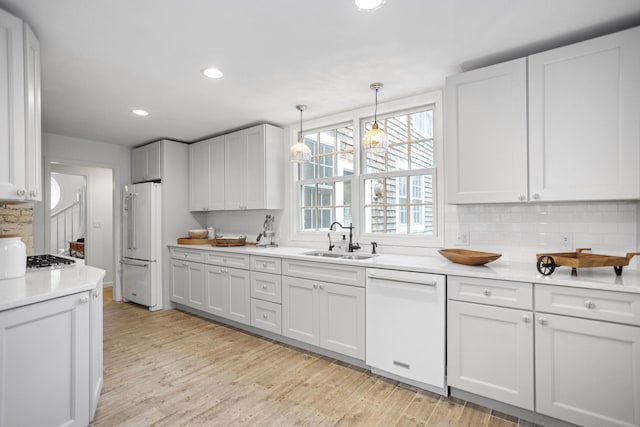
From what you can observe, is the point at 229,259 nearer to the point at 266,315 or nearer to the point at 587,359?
the point at 266,315

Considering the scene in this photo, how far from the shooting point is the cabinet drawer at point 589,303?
5.65 ft

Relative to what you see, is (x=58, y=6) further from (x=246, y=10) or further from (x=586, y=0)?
(x=586, y=0)

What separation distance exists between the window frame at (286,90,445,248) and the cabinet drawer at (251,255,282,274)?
0.66 m

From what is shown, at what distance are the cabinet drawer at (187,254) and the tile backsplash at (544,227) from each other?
2880 millimetres

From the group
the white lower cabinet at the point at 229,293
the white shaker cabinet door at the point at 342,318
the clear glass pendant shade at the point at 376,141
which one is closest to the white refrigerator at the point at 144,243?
the white lower cabinet at the point at 229,293

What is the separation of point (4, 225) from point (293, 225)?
2966 mm

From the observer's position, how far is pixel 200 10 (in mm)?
1851

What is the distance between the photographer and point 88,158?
465 centimetres

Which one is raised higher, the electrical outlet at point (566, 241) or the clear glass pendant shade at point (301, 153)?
the clear glass pendant shade at point (301, 153)

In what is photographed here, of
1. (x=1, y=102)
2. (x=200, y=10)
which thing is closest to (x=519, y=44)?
(x=200, y=10)

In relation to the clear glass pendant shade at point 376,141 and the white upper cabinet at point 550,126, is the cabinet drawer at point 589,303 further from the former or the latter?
the clear glass pendant shade at point 376,141

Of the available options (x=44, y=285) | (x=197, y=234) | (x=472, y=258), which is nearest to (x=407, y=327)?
(x=472, y=258)

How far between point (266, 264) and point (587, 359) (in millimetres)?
2560

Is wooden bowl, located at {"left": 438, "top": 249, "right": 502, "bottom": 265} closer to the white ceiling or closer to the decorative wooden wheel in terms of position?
the decorative wooden wheel
